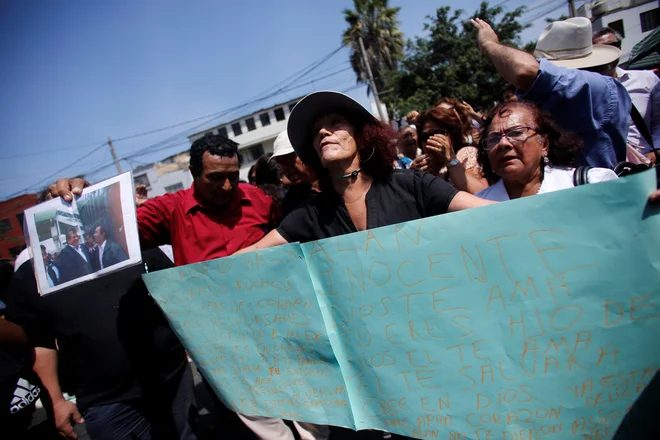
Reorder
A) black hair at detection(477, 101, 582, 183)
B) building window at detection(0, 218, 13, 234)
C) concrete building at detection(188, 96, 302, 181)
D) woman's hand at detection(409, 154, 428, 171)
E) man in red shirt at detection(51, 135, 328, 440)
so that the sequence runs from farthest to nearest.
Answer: concrete building at detection(188, 96, 302, 181) → building window at detection(0, 218, 13, 234) → woman's hand at detection(409, 154, 428, 171) → man in red shirt at detection(51, 135, 328, 440) → black hair at detection(477, 101, 582, 183)

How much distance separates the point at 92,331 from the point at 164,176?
3478cm

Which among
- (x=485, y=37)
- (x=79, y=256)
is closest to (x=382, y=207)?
(x=485, y=37)

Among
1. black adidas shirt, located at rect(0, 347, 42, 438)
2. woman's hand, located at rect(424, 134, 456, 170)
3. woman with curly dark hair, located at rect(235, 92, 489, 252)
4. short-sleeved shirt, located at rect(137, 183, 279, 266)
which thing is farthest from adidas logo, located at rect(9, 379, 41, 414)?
woman's hand, located at rect(424, 134, 456, 170)

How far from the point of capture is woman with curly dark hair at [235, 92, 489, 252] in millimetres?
1536

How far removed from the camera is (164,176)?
3294 centimetres

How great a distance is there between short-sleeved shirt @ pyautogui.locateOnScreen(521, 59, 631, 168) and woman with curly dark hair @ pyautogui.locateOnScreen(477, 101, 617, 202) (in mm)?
124

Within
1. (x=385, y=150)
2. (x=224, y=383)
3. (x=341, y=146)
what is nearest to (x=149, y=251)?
(x=224, y=383)

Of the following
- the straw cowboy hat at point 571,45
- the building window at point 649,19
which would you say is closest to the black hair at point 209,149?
the straw cowboy hat at point 571,45

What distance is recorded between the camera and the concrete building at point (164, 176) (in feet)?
105

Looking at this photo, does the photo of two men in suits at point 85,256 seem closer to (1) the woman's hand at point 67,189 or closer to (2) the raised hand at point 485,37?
(1) the woman's hand at point 67,189

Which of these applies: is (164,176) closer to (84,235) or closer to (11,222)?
(11,222)

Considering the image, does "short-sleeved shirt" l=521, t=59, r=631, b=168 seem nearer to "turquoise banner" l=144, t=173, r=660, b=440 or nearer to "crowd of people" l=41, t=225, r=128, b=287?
"turquoise banner" l=144, t=173, r=660, b=440

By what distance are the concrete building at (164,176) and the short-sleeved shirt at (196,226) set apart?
103 ft

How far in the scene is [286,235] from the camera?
174 cm
